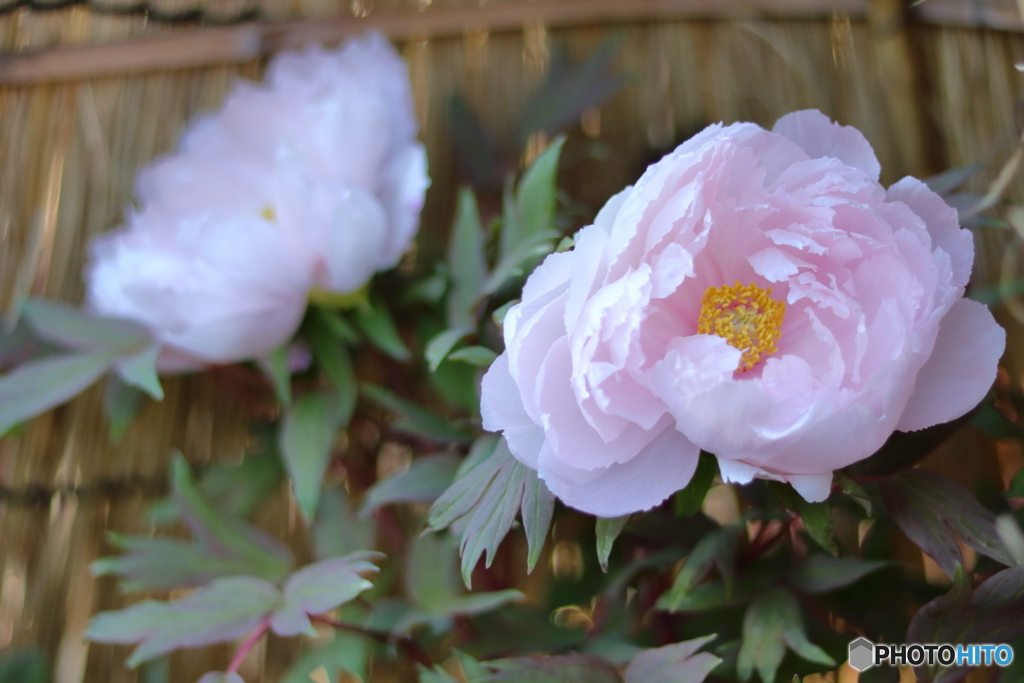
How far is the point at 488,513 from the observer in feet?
1.18

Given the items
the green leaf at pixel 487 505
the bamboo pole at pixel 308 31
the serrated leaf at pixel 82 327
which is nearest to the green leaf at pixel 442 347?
the green leaf at pixel 487 505

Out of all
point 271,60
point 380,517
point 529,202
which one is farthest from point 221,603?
point 271,60

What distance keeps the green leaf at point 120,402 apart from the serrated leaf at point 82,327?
2.1 inches

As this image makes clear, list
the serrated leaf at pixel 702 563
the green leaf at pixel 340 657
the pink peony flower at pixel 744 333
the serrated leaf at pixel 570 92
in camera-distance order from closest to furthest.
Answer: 1. the pink peony flower at pixel 744 333
2. the serrated leaf at pixel 702 563
3. the green leaf at pixel 340 657
4. the serrated leaf at pixel 570 92

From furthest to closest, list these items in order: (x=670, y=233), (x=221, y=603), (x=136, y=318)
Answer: (x=136, y=318)
(x=221, y=603)
(x=670, y=233)

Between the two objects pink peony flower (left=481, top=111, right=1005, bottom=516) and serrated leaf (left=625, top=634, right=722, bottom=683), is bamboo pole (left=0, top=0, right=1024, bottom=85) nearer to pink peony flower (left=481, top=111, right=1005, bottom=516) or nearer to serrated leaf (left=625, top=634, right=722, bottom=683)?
pink peony flower (left=481, top=111, right=1005, bottom=516)

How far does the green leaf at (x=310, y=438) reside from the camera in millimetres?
547

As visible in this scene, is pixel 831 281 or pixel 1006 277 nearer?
pixel 831 281

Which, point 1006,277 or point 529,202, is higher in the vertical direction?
point 529,202

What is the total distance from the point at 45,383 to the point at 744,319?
0.51 m

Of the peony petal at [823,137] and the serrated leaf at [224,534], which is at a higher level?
the peony petal at [823,137]

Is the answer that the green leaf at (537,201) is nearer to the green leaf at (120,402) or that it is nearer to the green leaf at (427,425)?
the green leaf at (427,425)

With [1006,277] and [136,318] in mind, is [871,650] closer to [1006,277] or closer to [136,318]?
[1006,277]

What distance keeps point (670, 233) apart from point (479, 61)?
0.43 m
